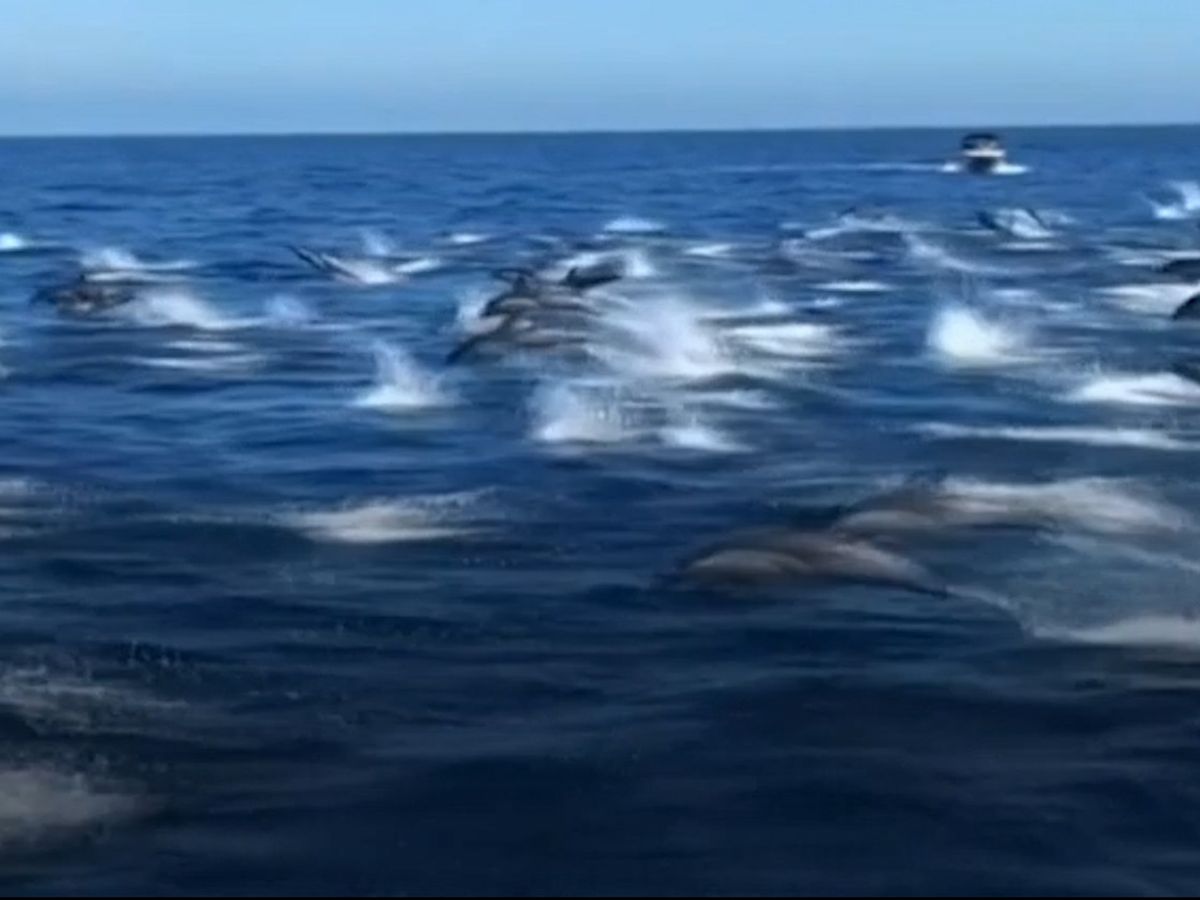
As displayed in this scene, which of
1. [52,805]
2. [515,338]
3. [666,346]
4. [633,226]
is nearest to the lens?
[52,805]

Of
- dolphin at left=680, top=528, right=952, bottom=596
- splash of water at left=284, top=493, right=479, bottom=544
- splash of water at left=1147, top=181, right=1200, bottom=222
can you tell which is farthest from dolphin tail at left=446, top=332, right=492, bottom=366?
splash of water at left=1147, top=181, right=1200, bottom=222

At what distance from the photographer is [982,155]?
122 metres

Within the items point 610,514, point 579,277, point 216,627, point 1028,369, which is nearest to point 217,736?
point 216,627

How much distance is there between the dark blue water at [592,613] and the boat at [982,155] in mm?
81617

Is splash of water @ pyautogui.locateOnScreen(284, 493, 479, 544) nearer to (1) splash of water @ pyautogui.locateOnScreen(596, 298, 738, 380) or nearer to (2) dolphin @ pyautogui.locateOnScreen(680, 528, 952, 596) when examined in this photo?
(2) dolphin @ pyautogui.locateOnScreen(680, 528, 952, 596)

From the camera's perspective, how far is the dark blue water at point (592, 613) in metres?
11.7

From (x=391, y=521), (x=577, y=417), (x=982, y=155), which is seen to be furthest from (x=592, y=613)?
(x=982, y=155)

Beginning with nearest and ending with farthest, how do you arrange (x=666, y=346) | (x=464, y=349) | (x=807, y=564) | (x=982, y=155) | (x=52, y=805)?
1. (x=52, y=805)
2. (x=807, y=564)
3. (x=464, y=349)
4. (x=666, y=346)
5. (x=982, y=155)

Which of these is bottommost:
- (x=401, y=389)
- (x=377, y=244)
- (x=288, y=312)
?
(x=377, y=244)

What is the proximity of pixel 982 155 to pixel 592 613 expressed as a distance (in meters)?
108

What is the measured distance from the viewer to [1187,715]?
13.8 meters

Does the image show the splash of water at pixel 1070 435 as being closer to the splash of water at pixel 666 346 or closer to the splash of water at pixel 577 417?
the splash of water at pixel 577 417

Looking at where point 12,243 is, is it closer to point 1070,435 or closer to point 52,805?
point 1070,435

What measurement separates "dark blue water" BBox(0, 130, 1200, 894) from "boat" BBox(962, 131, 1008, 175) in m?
81.6
